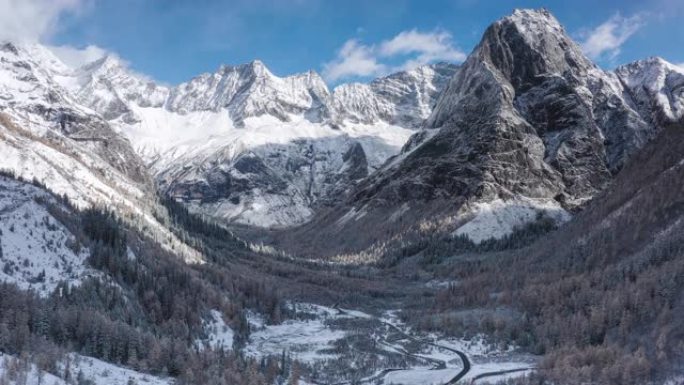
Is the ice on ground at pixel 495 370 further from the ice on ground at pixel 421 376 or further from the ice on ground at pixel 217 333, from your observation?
the ice on ground at pixel 217 333

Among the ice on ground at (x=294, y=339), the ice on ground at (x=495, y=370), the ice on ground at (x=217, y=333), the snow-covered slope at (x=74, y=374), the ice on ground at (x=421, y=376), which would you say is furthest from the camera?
the ice on ground at (x=294, y=339)

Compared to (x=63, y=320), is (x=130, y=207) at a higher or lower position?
higher

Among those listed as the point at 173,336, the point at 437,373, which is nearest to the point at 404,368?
the point at 437,373

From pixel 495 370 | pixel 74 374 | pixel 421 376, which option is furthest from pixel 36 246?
pixel 495 370

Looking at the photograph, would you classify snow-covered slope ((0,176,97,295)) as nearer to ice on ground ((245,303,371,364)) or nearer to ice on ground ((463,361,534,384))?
ice on ground ((245,303,371,364))

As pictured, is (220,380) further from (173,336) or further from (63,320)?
(173,336)

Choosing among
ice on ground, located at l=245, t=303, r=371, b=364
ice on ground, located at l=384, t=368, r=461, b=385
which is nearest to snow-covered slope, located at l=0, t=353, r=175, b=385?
ice on ground, located at l=384, t=368, r=461, b=385

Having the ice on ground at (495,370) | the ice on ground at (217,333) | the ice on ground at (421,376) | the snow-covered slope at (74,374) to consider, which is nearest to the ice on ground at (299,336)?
the ice on ground at (217,333)

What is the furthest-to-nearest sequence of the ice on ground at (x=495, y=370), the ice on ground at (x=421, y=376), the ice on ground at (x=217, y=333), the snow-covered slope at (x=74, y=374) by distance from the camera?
the ice on ground at (x=217, y=333), the ice on ground at (x=421, y=376), the ice on ground at (x=495, y=370), the snow-covered slope at (x=74, y=374)

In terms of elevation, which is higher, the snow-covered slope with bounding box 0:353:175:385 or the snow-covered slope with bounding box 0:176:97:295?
the snow-covered slope with bounding box 0:176:97:295
